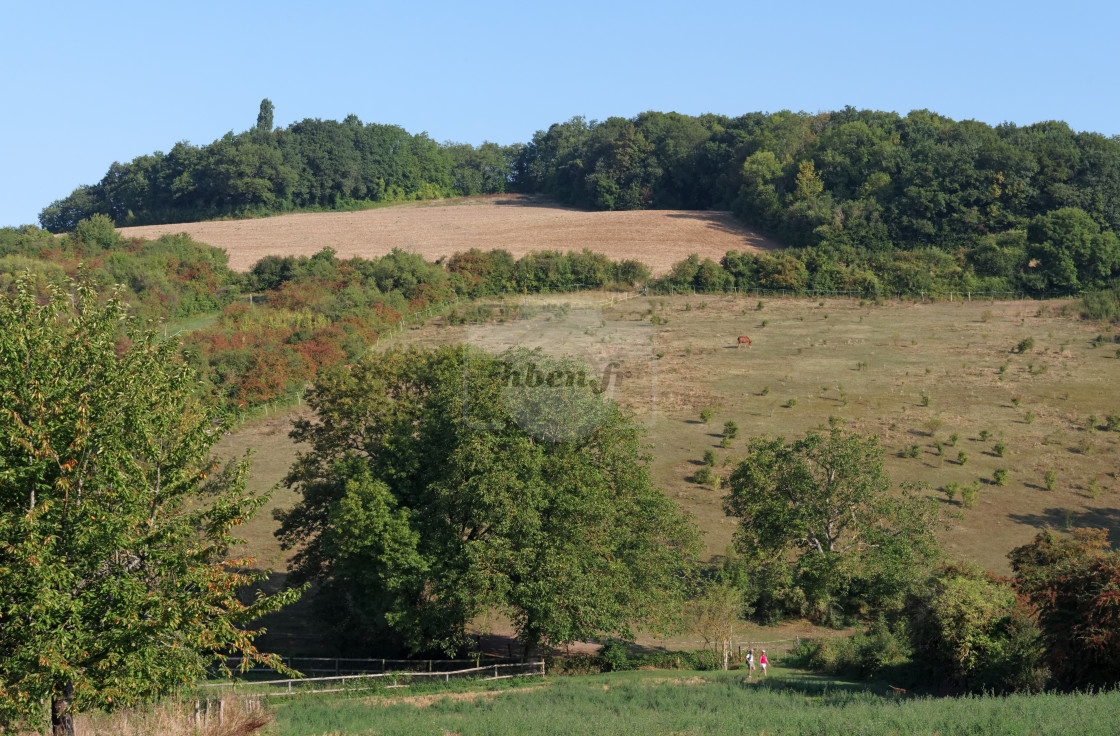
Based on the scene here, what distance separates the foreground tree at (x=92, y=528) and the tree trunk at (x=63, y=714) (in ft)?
0.11

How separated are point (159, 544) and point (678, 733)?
9980 millimetres

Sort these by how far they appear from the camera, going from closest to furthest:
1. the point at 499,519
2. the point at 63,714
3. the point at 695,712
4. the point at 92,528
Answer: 1. the point at 92,528
2. the point at 63,714
3. the point at 695,712
4. the point at 499,519

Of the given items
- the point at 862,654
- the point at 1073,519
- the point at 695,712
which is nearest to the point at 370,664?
the point at 695,712

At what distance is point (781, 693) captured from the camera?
25391 millimetres

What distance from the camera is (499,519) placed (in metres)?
31.3

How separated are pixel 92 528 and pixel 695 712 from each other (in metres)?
13.2

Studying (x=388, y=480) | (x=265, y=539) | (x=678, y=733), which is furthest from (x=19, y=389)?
(x=265, y=539)

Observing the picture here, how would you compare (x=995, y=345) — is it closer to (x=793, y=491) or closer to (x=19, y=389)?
(x=793, y=491)

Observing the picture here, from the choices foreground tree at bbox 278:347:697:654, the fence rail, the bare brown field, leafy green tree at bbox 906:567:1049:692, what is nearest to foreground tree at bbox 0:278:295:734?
the fence rail

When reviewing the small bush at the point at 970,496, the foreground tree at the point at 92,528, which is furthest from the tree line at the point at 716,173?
the foreground tree at the point at 92,528

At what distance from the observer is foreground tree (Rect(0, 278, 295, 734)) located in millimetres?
14773

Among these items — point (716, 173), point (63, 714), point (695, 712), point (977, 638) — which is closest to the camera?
point (63, 714)

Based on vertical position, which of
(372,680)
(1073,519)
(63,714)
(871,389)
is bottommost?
(372,680)

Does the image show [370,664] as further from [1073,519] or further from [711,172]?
[711,172]
